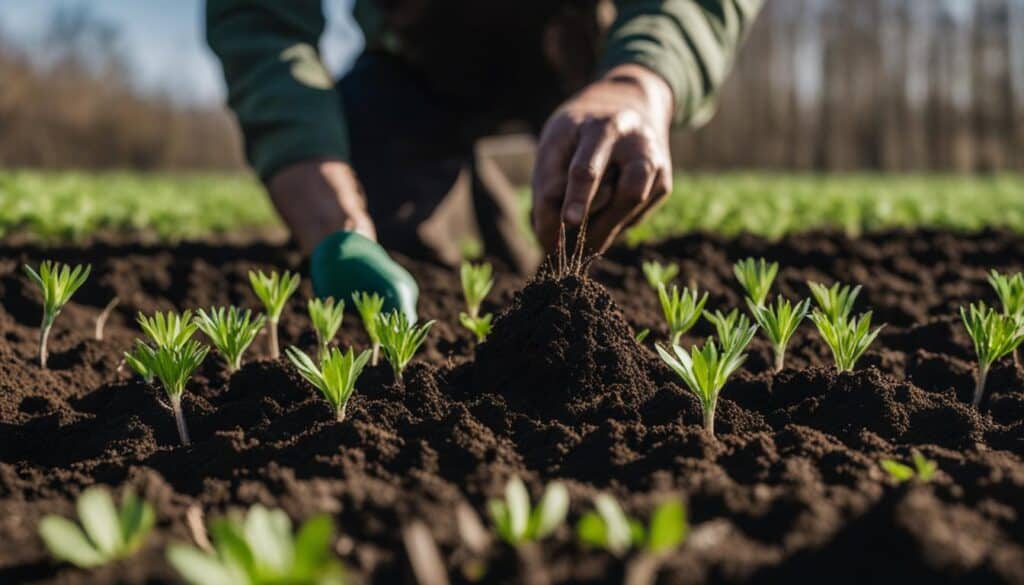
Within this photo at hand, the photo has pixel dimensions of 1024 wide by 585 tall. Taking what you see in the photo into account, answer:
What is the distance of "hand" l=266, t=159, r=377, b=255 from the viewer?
293 cm

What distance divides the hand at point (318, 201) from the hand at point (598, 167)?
0.63 meters

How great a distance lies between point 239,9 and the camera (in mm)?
3631

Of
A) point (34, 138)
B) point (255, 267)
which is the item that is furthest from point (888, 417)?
point (34, 138)

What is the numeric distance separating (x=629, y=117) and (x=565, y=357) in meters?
0.96

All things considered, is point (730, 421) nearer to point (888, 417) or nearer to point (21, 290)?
point (888, 417)

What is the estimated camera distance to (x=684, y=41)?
3266 mm

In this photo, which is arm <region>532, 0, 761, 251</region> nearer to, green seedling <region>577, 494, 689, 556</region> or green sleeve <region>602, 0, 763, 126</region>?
green sleeve <region>602, 0, 763, 126</region>

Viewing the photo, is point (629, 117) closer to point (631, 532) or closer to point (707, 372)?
point (707, 372)

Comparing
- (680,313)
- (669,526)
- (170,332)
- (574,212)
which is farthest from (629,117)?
(669,526)

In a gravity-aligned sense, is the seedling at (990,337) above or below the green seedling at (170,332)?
below

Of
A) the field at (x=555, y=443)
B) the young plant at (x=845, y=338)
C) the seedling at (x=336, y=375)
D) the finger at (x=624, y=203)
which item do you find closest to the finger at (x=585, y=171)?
the finger at (x=624, y=203)

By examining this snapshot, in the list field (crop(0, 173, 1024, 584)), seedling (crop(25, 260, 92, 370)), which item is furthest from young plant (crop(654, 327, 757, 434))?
seedling (crop(25, 260, 92, 370))

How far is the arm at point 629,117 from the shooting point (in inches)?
97.0

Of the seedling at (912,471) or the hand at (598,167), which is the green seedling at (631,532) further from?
the hand at (598,167)
